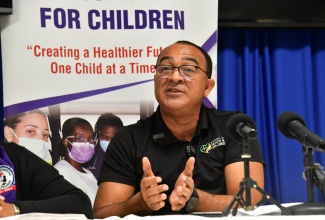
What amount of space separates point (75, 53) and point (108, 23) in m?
0.26

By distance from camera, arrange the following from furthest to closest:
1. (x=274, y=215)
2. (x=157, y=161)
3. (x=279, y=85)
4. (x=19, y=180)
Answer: (x=279, y=85)
(x=157, y=161)
(x=19, y=180)
(x=274, y=215)

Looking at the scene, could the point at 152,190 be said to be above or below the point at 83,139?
below

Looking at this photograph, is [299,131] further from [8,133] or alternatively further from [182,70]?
[8,133]

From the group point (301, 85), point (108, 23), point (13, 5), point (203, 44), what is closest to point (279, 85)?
point (301, 85)

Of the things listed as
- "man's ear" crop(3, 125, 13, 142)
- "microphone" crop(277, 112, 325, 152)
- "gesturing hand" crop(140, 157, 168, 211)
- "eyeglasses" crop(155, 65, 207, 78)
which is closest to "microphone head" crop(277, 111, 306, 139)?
"microphone" crop(277, 112, 325, 152)

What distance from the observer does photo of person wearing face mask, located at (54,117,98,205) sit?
340cm

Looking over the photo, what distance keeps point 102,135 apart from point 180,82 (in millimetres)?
871

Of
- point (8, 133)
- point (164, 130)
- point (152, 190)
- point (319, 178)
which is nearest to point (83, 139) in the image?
point (8, 133)

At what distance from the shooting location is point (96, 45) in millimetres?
3461

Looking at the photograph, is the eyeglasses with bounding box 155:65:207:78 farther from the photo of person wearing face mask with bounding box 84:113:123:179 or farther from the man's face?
the photo of person wearing face mask with bounding box 84:113:123:179

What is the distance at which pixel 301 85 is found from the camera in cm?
385

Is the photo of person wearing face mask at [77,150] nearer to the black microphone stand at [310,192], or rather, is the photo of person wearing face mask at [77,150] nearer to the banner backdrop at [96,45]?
the banner backdrop at [96,45]

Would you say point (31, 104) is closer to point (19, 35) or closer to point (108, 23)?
point (19, 35)

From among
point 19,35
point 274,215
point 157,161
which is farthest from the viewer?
point 19,35
